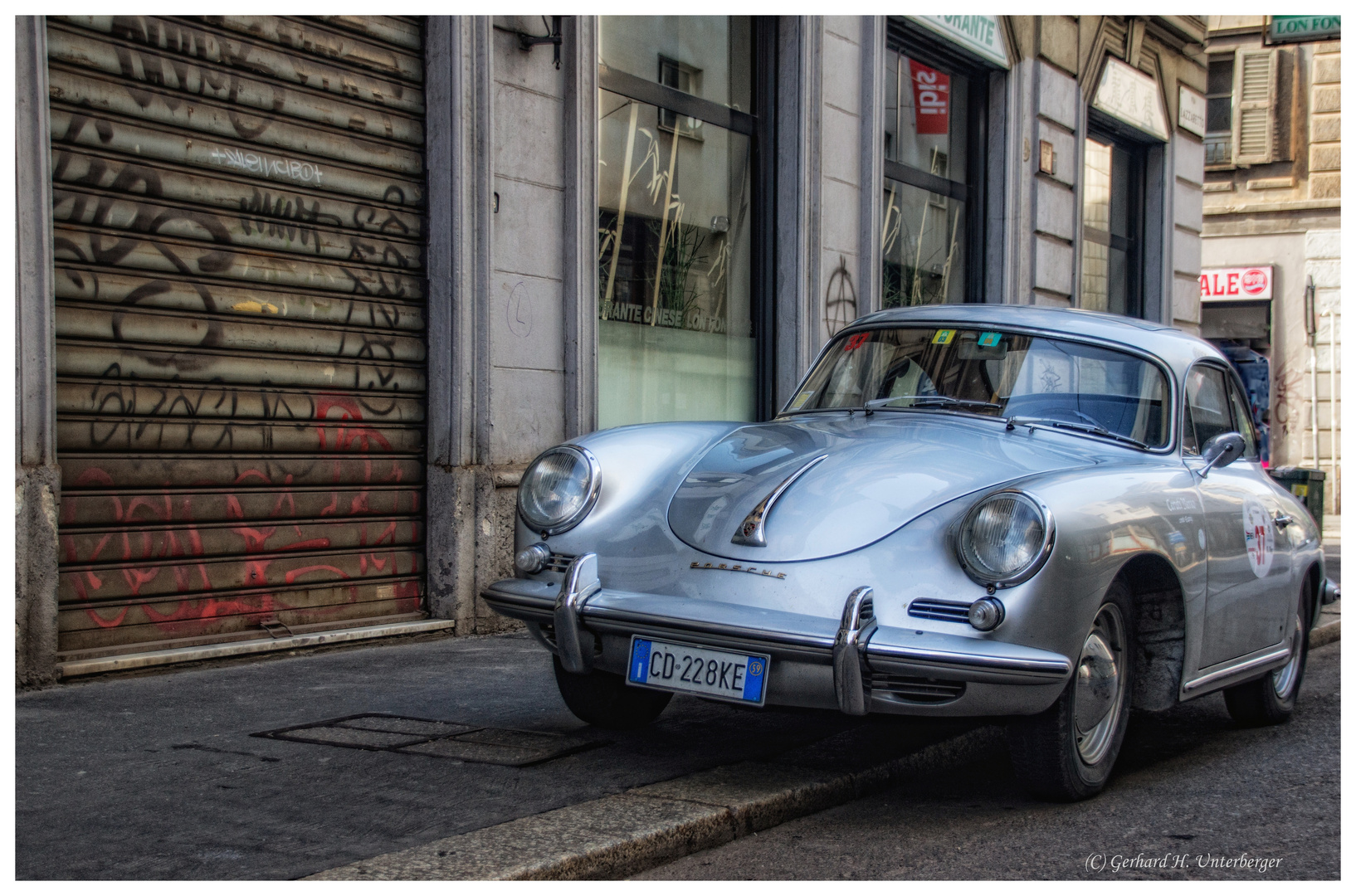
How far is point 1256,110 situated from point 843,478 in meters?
20.0

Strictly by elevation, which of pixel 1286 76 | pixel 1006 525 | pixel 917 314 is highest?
pixel 1286 76

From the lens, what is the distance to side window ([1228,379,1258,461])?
18.0 feet

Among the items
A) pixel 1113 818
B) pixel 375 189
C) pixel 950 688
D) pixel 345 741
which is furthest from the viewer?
pixel 375 189

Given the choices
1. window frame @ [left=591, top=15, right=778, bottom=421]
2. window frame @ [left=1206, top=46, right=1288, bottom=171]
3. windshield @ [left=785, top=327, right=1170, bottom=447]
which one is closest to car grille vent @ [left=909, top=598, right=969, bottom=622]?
windshield @ [left=785, top=327, right=1170, bottom=447]

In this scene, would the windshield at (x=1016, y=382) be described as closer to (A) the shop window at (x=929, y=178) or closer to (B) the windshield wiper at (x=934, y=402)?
(B) the windshield wiper at (x=934, y=402)

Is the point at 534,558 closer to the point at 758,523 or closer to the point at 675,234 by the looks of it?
the point at 758,523

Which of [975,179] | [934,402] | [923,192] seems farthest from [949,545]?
[975,179]

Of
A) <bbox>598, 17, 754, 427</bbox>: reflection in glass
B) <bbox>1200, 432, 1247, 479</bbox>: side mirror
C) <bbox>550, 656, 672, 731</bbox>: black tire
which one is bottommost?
<bbox>550, 656, 672, 731</bbox>: black tire

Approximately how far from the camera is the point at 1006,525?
12.1 feet

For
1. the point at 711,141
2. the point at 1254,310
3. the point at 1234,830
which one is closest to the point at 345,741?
the point at 1234,830

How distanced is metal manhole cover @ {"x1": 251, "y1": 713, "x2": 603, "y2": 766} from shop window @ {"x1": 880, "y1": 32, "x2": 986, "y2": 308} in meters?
7.32

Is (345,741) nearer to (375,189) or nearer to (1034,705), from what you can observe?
(1034,705)

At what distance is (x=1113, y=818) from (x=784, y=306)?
21.2ft

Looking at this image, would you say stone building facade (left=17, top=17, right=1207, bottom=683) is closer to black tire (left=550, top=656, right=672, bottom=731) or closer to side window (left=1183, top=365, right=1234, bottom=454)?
black tire (left=550, top=656, right=672, bottom=731)
